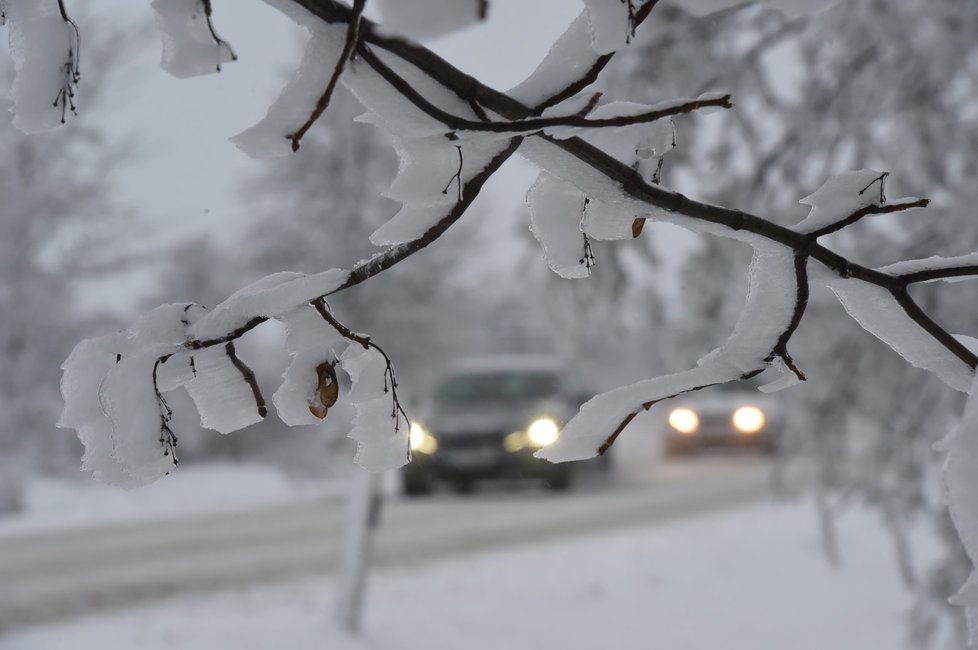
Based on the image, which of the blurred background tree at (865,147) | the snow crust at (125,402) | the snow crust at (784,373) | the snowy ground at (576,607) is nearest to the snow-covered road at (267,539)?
the snowy ground at (576,607)

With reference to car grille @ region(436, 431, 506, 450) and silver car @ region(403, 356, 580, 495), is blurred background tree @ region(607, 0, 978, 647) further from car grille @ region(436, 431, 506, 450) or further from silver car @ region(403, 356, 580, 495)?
car grille @ region(436, 431, 506, 450)

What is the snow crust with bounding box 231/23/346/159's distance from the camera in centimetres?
80

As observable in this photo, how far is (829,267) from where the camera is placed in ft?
3.14

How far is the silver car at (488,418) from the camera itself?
8.80 m

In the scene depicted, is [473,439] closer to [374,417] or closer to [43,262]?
[43,262]

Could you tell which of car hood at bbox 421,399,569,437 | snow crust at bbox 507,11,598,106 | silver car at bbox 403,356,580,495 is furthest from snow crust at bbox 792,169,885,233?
car hood at bbox 421,399,569,437

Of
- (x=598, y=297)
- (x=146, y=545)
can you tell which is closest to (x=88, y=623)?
(x=146, y=545)

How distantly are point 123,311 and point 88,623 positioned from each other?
15.5ft

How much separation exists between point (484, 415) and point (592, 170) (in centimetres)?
824

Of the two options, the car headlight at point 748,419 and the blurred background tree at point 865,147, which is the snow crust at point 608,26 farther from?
the car headlight at point 748,419

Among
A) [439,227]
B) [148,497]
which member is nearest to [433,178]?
[439,227]

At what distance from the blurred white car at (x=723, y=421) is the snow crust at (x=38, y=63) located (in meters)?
12.2

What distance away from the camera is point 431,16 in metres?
0.64

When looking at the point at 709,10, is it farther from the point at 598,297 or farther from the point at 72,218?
the point at 72,218
